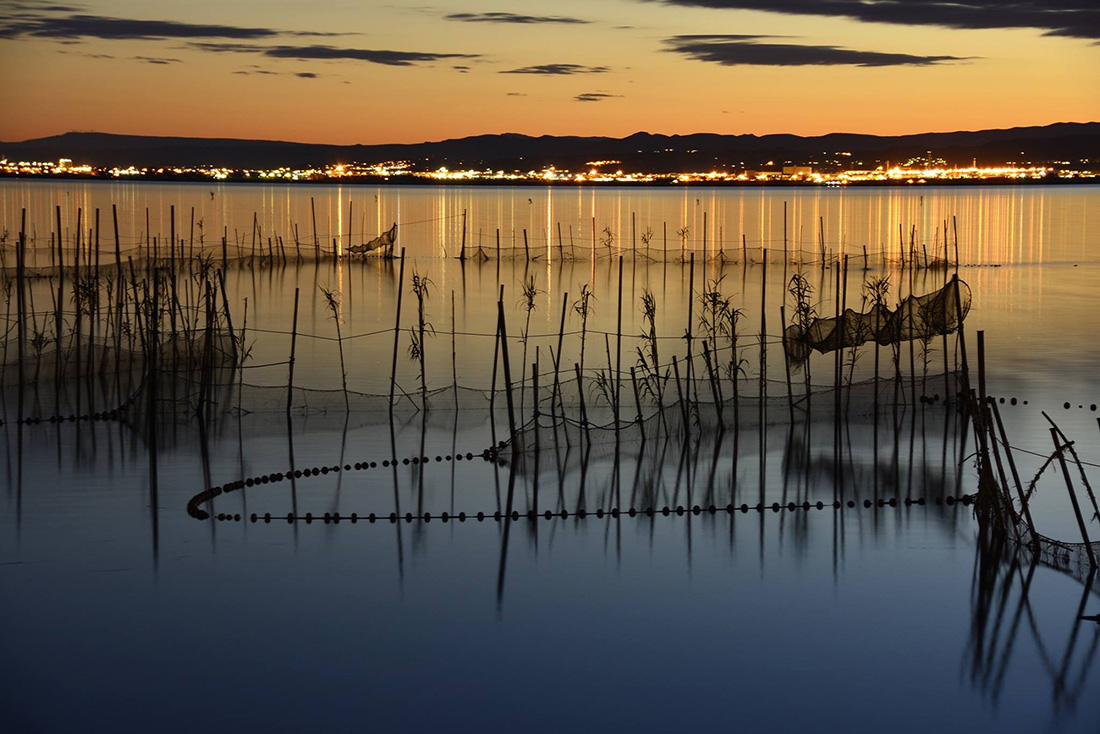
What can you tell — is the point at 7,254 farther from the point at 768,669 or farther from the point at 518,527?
the point at 768,669

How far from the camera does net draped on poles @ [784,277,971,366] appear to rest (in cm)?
1354

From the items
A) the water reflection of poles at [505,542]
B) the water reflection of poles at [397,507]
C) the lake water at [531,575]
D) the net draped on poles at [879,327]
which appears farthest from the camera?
the net draped on poles at [879,327]

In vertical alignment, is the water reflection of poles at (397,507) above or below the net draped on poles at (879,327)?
below

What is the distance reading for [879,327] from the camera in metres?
13.9

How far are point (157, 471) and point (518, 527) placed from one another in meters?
3.41

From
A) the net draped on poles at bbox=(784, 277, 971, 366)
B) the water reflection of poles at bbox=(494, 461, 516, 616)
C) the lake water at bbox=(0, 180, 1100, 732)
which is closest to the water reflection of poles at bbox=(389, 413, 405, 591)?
the lake water at bbox=(0, 180, 1100, 732)

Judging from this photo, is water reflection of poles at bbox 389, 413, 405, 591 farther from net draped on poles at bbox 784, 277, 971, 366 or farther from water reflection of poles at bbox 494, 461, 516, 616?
net draped on poles at bbox 784, 277, 971, 366

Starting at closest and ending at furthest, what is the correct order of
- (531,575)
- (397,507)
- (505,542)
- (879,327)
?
(531,575) → (505,542) → (397,507) → (879,327)

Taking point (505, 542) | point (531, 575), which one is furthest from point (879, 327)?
point (531, 575)

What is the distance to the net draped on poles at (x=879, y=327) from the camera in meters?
13.5

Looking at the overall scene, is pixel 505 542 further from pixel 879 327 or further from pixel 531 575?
pixel 879 327

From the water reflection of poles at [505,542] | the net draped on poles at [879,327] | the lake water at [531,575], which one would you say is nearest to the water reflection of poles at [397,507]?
the lake water at [531,575]

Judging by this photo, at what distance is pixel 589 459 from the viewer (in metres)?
11.6

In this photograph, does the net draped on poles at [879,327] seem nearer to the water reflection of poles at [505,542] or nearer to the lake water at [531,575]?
the lake water at [531,575]
